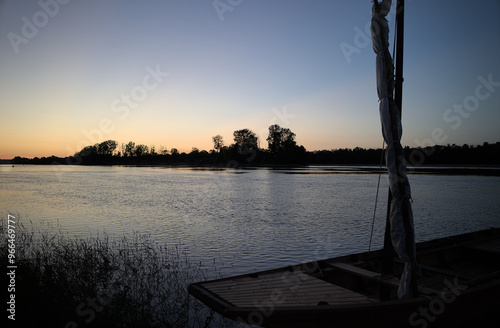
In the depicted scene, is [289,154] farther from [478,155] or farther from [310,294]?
[310,294]

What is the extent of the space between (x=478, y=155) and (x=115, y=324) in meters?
152

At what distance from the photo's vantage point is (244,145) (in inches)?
6777

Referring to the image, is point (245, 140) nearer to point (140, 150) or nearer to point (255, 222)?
point (140, 150)

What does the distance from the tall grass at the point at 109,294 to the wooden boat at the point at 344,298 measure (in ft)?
5.76

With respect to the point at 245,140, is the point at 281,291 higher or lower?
lower

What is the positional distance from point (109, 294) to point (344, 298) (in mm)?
5535

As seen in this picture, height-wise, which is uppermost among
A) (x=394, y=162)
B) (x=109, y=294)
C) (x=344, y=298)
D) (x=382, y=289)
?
(x=394, y=162)

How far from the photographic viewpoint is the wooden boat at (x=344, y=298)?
14.4 ft

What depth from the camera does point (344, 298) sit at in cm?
520

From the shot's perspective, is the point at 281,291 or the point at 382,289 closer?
the point at 281,291

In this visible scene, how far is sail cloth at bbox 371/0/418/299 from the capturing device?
5231mm

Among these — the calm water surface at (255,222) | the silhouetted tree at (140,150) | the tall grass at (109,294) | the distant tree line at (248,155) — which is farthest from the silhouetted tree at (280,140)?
the tall grass at (109,294)

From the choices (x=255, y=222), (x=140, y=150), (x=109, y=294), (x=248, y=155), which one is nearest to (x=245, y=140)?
(x=248, y=155)

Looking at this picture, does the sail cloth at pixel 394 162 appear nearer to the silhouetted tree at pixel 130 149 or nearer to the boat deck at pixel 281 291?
the boat deck at pixel 281 291
